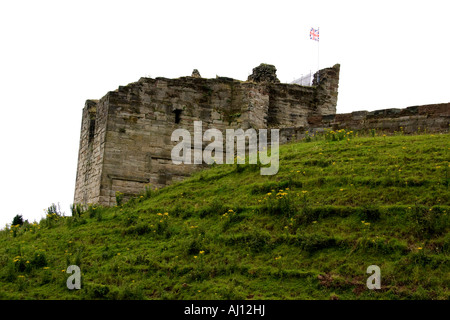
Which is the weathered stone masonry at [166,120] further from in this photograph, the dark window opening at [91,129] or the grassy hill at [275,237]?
the grassy hill at [275,237]

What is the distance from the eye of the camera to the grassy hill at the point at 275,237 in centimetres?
1035

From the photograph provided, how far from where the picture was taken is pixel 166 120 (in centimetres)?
1959

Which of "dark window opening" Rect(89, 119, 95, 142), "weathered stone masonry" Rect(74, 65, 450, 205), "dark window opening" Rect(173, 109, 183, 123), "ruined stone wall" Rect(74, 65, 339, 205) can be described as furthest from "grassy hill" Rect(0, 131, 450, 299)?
"dark window opening" Rect(89, 119, 95, 142)

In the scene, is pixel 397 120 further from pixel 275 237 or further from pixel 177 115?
pixel 275 237

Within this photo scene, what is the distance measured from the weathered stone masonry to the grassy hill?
6.86 ft

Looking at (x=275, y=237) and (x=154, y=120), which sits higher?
(x=154, y=120)

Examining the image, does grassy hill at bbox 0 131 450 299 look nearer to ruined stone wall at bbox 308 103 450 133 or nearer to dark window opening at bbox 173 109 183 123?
ruined stone wall at bbox 308 103 450 133

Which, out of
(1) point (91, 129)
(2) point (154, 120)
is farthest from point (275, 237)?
(1) point (91, 129)

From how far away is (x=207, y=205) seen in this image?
14328 millimetres

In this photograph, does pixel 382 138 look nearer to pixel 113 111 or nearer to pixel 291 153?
pixel 291 153

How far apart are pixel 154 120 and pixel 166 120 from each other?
40 centimetres

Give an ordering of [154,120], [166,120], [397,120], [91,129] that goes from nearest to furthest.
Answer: [397,120], [154,120], [166,120], [91,129]

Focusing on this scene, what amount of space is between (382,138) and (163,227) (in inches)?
258
